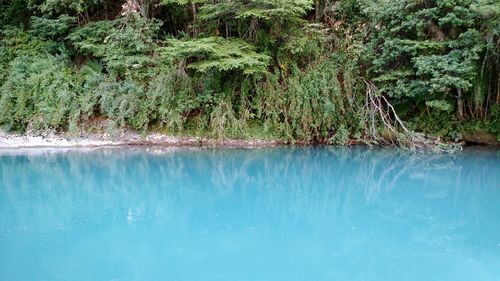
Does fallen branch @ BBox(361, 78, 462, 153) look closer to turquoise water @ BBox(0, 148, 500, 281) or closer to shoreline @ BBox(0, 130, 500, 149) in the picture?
turquoise water @ BBox(0, 148, 500, 281)

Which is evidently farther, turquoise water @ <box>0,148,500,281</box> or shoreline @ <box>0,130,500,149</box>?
shoreline @ <box>0,130,500,149</box>

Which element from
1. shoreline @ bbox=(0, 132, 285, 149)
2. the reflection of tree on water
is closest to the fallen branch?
the reflection of tree on water

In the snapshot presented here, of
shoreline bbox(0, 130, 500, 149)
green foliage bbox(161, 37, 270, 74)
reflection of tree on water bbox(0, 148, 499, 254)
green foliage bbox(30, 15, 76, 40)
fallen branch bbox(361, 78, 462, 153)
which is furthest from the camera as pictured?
green foliage bbox(30, 15, 76, 40)

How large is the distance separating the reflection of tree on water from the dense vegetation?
988mm

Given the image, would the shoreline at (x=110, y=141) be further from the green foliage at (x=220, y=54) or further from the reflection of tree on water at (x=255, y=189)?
the green foliage at (x=220, y=54)

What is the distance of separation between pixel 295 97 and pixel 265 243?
242 inches

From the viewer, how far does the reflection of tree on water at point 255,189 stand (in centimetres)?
604

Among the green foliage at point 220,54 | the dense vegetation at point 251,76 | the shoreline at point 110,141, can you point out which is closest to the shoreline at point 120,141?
the shoreline at point 110,141

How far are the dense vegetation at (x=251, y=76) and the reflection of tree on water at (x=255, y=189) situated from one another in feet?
3.24

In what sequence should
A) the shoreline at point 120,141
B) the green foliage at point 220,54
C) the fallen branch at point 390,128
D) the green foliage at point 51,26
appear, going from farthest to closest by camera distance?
the green foliage at point 51,26
the shoreline at point 120,141
the fallen branch at point 390,128
the green foliage at point 220,54

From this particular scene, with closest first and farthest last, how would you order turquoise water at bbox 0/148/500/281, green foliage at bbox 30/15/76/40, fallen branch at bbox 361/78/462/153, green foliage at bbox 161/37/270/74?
turquoise water at bbox 0/148/500/281 < green foliage at bbox 161/37/270/74 < fallen branch at bbox 361/78/462/153 < green foliage at bbox 30/15/76/40

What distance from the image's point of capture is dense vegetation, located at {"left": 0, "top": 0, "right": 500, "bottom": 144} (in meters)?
10.1

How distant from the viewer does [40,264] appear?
14.6ft

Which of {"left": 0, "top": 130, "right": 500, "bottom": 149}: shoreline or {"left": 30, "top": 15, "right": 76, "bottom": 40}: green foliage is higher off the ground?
{"left": 30, "top": 15, "right": 76, "bottom": 40}: green foliage
